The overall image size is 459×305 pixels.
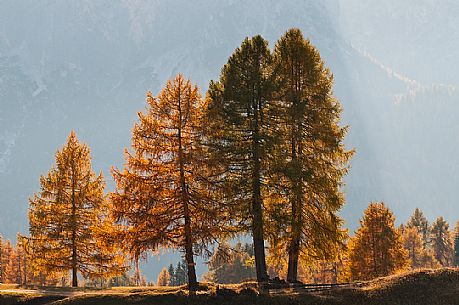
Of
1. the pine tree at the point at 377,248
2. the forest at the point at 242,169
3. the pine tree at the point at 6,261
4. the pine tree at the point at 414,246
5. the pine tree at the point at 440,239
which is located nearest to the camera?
the forest at the point at 242,169

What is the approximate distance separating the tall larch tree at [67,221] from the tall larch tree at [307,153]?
15.4m

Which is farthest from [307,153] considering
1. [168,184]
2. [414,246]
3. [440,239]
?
[440,239]

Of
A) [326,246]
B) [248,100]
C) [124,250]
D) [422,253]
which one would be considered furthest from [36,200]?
[422,253]

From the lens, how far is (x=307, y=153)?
89.1ft

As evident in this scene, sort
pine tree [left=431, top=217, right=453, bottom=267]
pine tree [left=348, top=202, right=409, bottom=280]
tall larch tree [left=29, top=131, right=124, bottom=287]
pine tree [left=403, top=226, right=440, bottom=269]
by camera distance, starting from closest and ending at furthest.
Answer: tall larch tree [left=29, top=131, right=124, bottom=287], pine tree [left=348, top=202, right=409, bottom=280], pine tree [left=403, top=226, right=440, bottom=269], pine tree [left=431, top=217, right=453, bottom=267]

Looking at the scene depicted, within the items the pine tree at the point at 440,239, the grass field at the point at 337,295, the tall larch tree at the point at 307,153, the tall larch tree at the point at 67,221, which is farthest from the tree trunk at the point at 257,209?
the pine tree at the point at 440,239

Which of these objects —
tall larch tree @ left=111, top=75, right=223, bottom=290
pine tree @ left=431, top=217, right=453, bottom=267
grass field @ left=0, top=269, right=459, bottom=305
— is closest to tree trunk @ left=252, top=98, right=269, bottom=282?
tall larch tree @ left=111, top=75, right=223, bottom=290

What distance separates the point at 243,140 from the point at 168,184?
15.6ft

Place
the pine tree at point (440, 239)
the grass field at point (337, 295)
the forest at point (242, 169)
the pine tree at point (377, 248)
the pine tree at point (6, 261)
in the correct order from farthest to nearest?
1. the pine tree at point (440, 239)
2. the pine tree at point (6, 261)
3. the pine tree at point (377, 248)
4. the forest at point (242, 169)
5. the grass field at point (337, 295)

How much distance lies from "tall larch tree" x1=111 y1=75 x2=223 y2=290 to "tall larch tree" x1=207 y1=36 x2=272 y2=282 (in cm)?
112

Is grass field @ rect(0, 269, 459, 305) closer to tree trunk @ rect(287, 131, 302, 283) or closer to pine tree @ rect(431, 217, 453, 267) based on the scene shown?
tree trunk @ rect(287, 131, 302, 283)

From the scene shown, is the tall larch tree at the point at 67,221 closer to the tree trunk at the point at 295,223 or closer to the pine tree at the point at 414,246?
the tree trunk at the point at 295,223

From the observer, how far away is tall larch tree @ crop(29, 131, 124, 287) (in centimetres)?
3481

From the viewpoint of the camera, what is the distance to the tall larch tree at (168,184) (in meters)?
24.3
